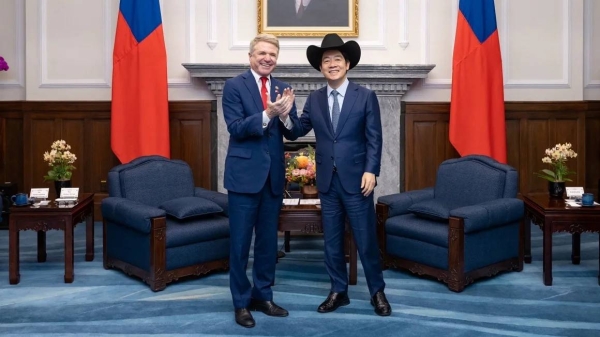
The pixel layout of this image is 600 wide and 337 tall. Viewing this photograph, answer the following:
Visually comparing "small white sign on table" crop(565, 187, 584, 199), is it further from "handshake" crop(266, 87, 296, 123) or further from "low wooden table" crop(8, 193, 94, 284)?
"low wooden table" crop(8, 193, 94, 284)

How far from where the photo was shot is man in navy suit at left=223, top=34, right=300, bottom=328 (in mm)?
3529

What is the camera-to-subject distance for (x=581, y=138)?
6828 mm

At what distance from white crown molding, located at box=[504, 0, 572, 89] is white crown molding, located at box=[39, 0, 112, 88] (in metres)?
4.25

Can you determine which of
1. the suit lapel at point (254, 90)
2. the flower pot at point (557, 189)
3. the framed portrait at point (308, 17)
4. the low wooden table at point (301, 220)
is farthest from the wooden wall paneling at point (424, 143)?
the suit lapel at point (254, 90)

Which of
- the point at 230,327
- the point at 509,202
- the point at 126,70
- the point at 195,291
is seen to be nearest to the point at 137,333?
the point at 230,327

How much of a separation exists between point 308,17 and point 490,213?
10.5ft

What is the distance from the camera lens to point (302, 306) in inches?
154

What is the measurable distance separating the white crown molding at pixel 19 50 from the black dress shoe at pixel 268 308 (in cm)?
448

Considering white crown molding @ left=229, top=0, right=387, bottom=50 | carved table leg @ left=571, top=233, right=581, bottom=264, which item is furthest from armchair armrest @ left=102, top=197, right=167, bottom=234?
carved table leg @ left=571, top=233, right=581, bottom=264

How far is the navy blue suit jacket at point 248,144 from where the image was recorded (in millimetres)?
3529

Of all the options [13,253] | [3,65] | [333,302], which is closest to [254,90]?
[333,302]

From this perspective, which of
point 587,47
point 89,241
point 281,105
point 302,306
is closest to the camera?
point 281,105

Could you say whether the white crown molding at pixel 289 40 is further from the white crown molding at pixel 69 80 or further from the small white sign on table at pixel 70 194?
the small white sign on table at pixel 70 194

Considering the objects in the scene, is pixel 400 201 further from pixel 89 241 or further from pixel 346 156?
pixel 89 241
